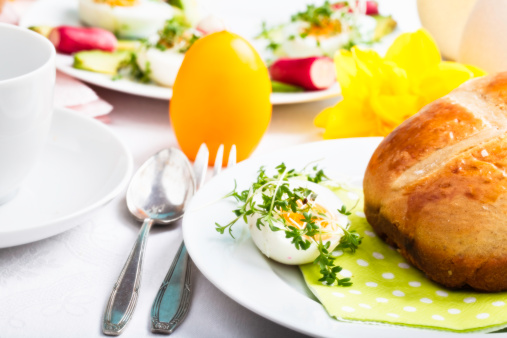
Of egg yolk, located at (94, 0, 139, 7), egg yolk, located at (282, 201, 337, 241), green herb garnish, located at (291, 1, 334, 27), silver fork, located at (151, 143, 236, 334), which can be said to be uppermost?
green herb garnish, located at (291, 1, 334, 27)

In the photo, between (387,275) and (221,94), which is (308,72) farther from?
(387,275)

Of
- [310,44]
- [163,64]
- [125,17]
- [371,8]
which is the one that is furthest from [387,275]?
[371,8]

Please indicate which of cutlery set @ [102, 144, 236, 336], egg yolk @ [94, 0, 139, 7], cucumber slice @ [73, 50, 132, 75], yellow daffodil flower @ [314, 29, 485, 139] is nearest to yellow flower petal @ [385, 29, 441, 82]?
yellow daffodil flower @ [314, 29, 485, 139]

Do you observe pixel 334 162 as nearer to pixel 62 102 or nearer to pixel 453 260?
pixel 453 260

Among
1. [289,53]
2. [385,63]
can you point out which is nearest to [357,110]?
[385,63]

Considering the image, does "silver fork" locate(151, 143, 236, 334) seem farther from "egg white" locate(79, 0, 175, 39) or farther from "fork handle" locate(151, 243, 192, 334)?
"egg white" locate(79, 0, 175, 39)
